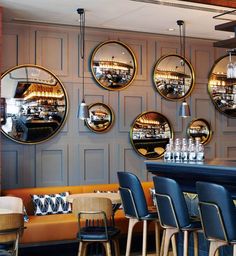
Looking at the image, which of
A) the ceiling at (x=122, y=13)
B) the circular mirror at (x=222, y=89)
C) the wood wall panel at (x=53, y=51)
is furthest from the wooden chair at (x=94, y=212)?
the circular mirror at (x=222, y=89)

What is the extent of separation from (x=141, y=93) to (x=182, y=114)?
73 cm

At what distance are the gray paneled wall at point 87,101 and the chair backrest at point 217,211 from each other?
3483mm

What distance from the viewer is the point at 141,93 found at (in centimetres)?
784

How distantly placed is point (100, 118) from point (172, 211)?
320cm

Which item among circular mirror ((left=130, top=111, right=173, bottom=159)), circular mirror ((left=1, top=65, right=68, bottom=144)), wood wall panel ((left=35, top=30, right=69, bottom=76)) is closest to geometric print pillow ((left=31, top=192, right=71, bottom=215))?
circular mirror ((left=1, top=65, right=68, bottom=144))

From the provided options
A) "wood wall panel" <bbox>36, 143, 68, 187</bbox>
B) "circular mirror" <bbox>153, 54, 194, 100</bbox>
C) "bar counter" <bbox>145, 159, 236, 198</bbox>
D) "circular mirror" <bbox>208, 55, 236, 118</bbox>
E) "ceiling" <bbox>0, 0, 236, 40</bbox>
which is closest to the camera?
"bar counter" <bbox>145, 159, 236, 198</bbox>

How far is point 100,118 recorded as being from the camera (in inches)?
295

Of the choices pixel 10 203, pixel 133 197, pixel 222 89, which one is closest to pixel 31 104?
pixel 10 203

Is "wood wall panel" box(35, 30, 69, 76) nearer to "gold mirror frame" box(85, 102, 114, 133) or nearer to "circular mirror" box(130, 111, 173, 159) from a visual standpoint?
"gold mirror frame" box(85, 102, 114, 133)

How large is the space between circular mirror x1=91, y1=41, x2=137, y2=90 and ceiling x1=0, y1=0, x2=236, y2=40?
0.31 m

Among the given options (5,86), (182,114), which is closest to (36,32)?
(5,86)

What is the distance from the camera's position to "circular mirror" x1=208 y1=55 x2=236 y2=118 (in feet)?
27.8

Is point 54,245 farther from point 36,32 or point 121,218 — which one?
point 36,32

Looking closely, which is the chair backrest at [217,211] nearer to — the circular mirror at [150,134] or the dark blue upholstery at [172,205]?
the dark blue upholstery at [172,205]
